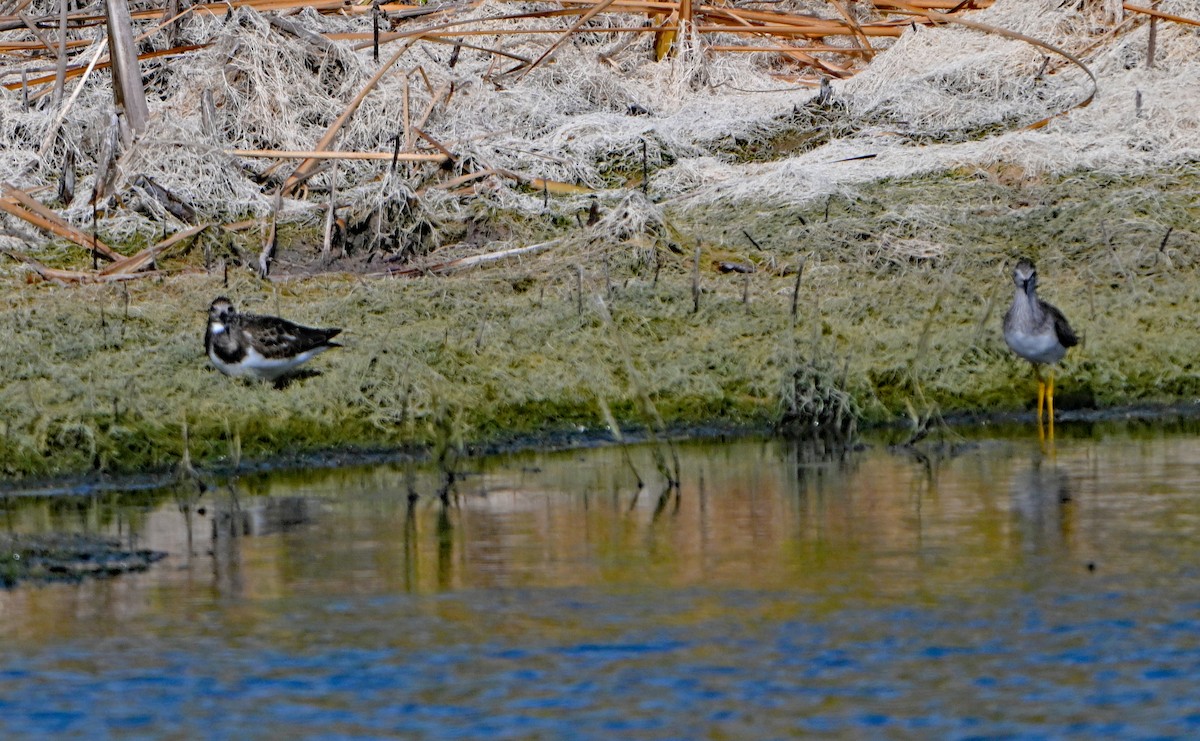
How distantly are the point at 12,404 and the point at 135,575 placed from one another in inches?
113

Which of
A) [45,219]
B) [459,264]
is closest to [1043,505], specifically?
[459,264]

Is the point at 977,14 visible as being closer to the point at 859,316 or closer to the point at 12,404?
the point at 859,316

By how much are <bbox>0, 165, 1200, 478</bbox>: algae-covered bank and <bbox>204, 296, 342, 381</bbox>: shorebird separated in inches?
5.3

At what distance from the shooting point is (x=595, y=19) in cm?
1912

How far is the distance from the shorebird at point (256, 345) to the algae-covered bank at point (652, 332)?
0.44 ft

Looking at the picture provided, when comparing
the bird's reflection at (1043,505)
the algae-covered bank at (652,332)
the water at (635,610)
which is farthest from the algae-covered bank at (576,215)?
the bird's reflection at (1043,505)

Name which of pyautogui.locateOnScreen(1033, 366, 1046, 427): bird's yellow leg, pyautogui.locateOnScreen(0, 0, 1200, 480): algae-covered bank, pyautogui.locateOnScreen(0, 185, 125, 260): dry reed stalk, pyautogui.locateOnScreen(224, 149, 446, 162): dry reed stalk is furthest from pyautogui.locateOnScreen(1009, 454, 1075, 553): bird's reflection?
pyautogui.locateOnScreen(0, 185, 125, 260): dry reed stalk

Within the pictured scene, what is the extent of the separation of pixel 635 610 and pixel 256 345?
14.7ft

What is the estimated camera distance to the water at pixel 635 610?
5523mm

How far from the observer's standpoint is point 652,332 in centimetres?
1180

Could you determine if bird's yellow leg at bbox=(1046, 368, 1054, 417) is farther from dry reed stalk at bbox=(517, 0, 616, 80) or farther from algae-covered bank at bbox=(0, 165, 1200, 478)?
dry reed stalk at bbox=(517, 0, 616, 80)

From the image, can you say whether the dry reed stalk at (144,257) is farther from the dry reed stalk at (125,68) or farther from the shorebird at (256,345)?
the shorebird at (256,345)

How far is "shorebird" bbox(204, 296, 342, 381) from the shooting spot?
10.5 m

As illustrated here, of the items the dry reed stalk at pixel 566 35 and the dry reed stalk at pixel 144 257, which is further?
the dry reed stalk at pixel 566 35
